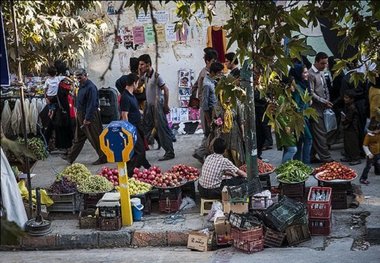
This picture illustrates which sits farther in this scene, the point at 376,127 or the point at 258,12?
the point at 376,127

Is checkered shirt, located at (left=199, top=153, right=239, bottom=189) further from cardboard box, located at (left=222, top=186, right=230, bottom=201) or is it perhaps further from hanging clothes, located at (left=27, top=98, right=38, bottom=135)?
hanging clothes, located at (left=27, top=98, right=38, bottom=135)

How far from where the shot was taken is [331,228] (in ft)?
34.1

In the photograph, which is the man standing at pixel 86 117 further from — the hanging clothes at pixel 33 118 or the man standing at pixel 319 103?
the man standing at pixel 319 103

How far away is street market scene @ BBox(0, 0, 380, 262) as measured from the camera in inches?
321

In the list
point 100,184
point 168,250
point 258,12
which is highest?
point 258,12

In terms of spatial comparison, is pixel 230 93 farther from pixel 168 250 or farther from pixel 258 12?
pixel 168 250

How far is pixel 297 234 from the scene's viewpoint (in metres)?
9.98

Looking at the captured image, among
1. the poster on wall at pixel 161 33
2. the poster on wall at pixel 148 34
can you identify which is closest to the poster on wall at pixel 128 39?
the poster on wall at pixel 148 34

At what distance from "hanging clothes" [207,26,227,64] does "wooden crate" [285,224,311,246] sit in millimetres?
5807

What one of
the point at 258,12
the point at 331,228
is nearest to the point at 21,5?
the point at 258,12

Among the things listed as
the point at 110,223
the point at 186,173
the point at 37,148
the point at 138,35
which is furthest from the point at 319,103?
the point at 37,148

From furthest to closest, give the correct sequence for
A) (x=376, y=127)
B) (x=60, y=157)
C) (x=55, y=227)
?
(x=60, y=157) → (x=376, y=127) → (x=55, y=227)

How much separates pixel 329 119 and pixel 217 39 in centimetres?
305

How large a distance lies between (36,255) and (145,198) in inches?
67.8
